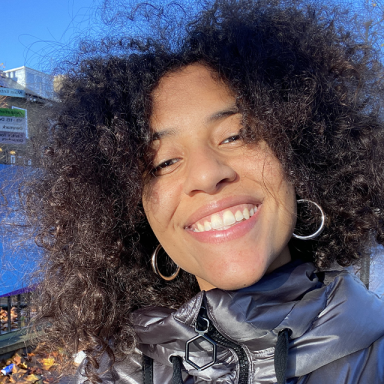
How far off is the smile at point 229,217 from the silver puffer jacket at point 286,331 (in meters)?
0.26

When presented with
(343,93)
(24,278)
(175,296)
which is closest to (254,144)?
(343,93)

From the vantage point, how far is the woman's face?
132cm

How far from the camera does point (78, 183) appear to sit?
5.47 feet

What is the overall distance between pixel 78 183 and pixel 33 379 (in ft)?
13.2

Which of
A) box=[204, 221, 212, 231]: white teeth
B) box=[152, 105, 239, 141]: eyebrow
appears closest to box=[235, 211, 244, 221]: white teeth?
box=[204, 221, 212, 231]: white teeth

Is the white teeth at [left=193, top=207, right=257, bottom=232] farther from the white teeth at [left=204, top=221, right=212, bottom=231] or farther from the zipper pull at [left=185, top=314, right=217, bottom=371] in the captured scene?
the zipper pull at [left=185, top=314, right=217, bottom=371]

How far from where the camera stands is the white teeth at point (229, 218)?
1.34m

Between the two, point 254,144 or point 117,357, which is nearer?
point 254,144

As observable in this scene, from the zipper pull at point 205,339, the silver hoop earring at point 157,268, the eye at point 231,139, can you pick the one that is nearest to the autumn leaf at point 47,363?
the silver hoop earring at point 157,268

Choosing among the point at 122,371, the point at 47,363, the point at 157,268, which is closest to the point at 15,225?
the point at 157,268

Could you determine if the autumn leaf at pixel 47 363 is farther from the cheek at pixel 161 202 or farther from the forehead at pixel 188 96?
the forehead at pixel 188 96

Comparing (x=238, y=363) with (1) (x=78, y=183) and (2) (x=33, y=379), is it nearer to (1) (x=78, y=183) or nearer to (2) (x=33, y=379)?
(1) (x=78, y=183)

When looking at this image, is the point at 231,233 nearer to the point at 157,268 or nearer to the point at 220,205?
the point at 220,205

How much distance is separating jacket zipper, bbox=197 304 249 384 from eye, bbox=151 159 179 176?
59cm
